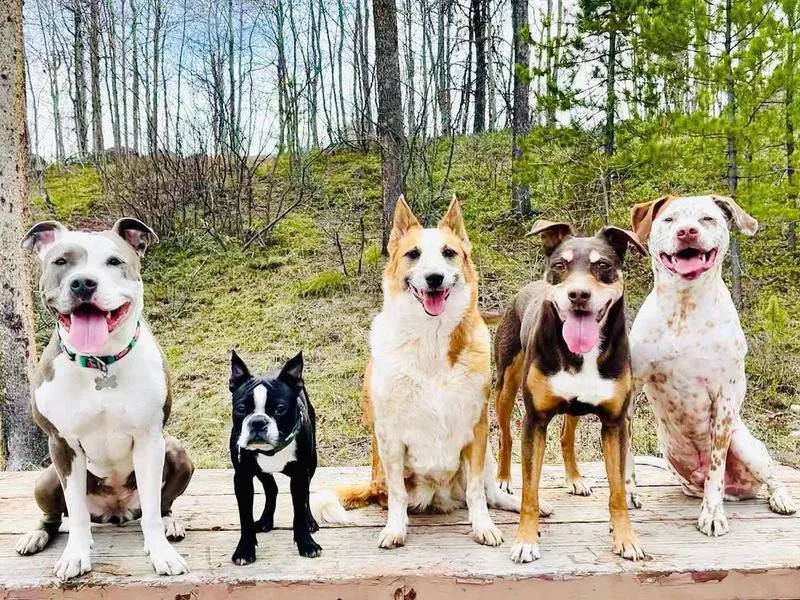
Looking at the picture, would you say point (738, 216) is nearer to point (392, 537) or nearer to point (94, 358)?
point (392, 537)

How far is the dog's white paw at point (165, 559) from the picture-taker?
2492 millimetres

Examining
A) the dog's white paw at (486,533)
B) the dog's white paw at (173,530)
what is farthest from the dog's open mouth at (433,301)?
the dog's white paw at (173,530)

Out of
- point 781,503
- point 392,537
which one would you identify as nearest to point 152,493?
point 392,537

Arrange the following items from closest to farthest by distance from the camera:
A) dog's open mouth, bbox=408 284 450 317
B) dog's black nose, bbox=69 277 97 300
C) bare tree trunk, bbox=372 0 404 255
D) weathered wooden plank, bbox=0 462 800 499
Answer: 1. dog's black nose, bbox=69 277 97 300
2. dog's open mouth, bbox=408 284 450 317
3. weathered wooden plank, bbox=0 462 800 499
4. bare tree trunk, bbox=372 0 404 255

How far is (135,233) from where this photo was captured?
8.72ft

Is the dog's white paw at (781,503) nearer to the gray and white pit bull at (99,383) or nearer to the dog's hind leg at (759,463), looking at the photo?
the dog's hind leg at (759,463)

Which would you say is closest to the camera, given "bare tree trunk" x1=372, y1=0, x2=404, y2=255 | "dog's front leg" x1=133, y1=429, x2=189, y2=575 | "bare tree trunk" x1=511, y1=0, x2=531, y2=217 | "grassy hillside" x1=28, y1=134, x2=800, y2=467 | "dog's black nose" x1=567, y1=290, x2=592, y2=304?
"dog's black nose" x1=567, y1=290, x2=592, y2=304

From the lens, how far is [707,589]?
8.32 ft

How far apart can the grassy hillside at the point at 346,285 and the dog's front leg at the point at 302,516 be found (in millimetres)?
3118

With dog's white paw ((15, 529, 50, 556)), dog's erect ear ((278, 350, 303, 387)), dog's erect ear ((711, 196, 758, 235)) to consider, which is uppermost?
dog's erect ear ((711, 196, 758, 235))

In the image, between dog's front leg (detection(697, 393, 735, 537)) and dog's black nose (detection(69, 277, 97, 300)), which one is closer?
dog's black nose (detection(69, 277, 97, 300))

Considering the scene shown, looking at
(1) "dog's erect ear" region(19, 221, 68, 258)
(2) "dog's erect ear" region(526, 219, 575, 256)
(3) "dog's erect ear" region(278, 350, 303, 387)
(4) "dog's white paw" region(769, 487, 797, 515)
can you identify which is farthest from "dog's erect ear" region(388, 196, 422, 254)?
(4) "dog's white paw" region(769, 487, 797, 515)

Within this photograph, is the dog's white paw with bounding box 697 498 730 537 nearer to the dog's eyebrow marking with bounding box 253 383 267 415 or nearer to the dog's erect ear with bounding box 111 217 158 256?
the dog's eyebrow marking with bounding box 253 383 267 415

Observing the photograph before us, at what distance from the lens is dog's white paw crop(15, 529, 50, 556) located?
2711 millimetres
